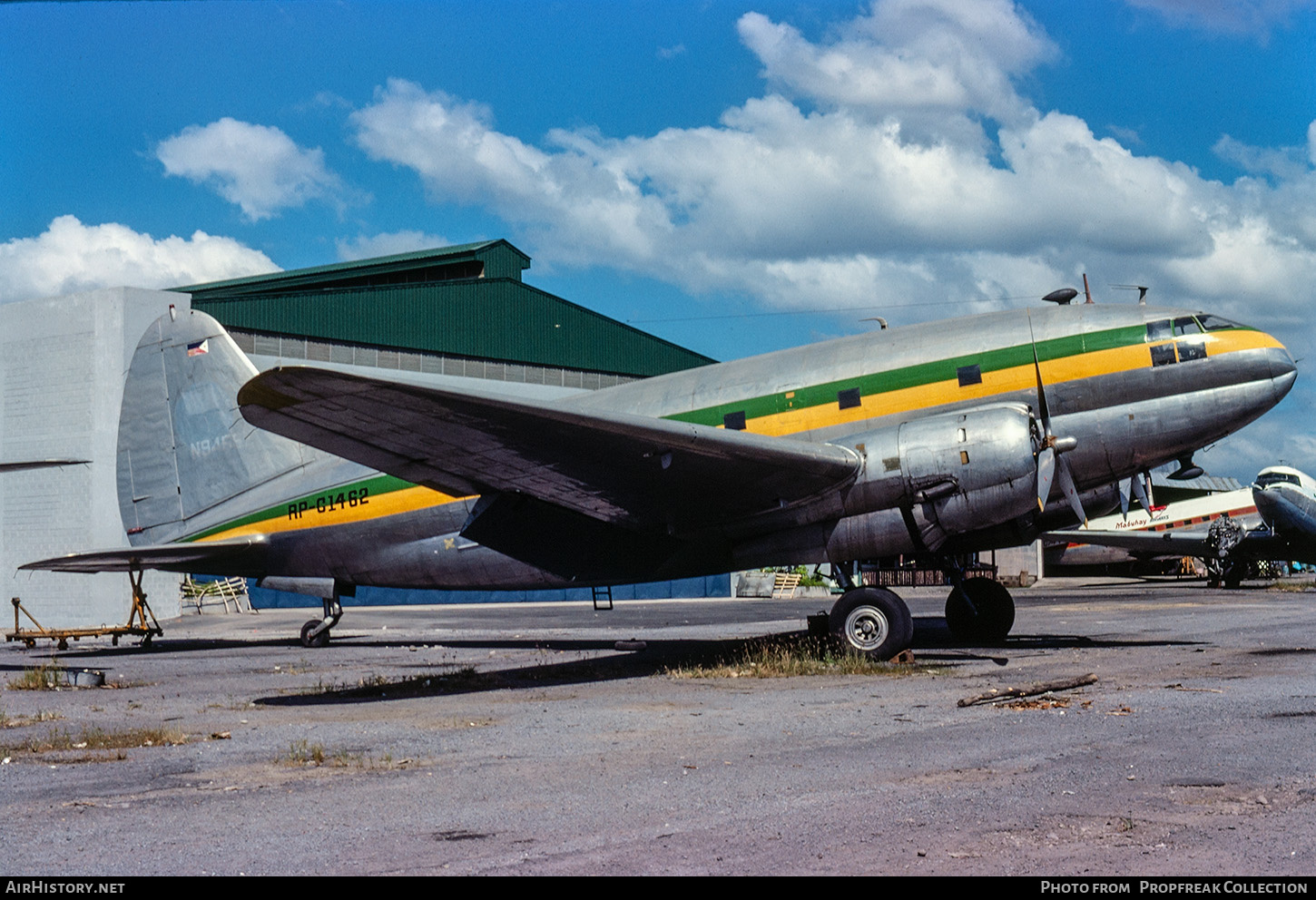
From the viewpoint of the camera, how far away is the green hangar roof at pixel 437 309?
3872cm

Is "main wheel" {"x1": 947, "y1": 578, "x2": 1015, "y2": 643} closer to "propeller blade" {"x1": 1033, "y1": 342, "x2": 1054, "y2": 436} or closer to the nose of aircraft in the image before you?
"propeller blade" {"x1": 1033, "y1": 342, "x2": 1054, "y2": 436}

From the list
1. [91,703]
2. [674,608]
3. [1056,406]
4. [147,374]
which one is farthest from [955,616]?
[674,608]

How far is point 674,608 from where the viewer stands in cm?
3600

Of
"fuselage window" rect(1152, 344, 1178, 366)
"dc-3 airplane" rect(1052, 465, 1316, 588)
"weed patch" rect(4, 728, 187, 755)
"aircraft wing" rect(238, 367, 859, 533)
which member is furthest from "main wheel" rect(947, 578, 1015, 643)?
"dc-3 airplane" rect(1052, 465, 1316, 588)

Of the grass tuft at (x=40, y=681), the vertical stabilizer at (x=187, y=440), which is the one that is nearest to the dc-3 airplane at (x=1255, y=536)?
the vertical stabilizer at (x=187, y=440)

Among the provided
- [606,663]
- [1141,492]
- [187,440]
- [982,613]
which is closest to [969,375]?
[1141,492]

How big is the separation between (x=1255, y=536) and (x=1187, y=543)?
2924mm

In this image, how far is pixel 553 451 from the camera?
12.8 meters

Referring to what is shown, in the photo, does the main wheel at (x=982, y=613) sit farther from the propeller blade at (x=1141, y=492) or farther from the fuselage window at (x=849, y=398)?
the fuselage window at (x=849, y=398)

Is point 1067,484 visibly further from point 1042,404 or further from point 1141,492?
point 1141,492

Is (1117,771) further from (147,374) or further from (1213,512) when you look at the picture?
(1213,512)

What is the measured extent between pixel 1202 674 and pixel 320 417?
10.4 metres

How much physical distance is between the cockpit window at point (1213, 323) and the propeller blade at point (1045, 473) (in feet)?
9.69

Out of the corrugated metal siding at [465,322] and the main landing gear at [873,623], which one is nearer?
the main landing gear at [873,623]
